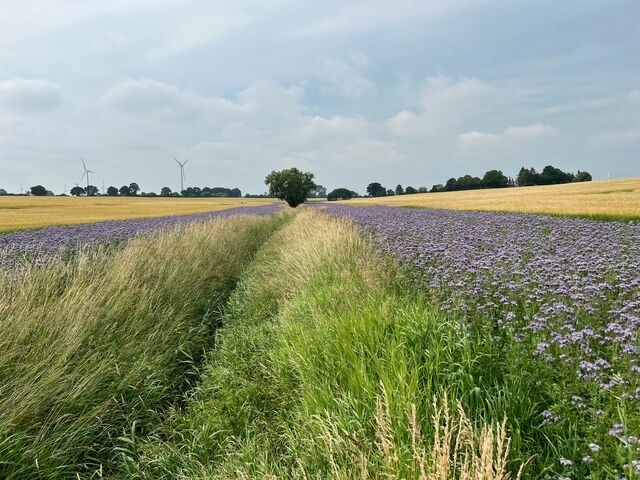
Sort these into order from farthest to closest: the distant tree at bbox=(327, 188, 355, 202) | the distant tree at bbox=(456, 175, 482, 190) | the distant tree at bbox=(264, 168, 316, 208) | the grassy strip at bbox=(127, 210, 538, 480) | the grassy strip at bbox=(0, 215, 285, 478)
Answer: the distant tree at bbox=(327, 188, 355, 202)
the distant tree at bbox=(456, 175, 482, 190)
the distant tree at bbox=(264, 168, 316, 208)
the grassy strip at bbox=(0, 215, 285, 478)
the grassy strip at bbox=(127, 210, 538, 480)

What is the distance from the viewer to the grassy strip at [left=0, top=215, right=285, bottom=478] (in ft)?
10.6

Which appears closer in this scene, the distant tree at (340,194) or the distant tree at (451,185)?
the distant tree at (451,185)

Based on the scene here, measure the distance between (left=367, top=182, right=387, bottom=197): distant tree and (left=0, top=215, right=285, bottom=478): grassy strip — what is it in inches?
4568

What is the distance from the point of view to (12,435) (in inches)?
115

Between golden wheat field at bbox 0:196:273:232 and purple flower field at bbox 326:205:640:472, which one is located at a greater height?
golden wheat field at bbox 0:196:273:232

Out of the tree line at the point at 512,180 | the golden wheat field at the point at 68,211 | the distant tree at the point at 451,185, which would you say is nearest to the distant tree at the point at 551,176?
the tree line at the point at 512,180

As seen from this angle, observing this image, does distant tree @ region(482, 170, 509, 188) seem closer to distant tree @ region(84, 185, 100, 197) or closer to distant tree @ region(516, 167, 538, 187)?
distant tree @ region(516, 167, 538, 187)

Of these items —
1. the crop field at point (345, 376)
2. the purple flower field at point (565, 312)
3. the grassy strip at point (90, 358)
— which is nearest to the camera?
the crop field at point (345, 376)

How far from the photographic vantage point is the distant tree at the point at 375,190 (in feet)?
396

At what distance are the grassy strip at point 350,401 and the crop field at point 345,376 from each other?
0.02 metres

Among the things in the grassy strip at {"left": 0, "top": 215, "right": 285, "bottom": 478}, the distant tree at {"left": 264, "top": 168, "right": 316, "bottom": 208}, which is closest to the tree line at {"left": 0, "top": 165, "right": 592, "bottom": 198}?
the distant tree at {"left": 264, "top": 168, "right": 316, "bottom": 208}

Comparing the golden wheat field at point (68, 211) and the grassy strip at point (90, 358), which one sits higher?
the golden wheat field at point (68, 211)

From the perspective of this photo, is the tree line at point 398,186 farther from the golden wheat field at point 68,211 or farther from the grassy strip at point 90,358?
the grassy strip at point 90,358

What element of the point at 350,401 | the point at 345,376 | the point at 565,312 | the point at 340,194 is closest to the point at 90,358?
the point at 345,376
